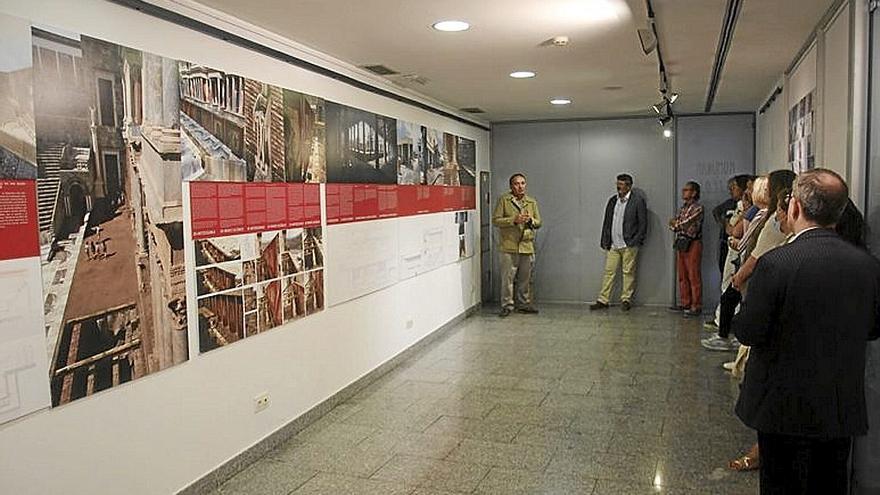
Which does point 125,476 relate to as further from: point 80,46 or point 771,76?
point 771,76

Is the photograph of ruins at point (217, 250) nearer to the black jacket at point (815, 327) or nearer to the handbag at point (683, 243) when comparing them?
the black jacket at point (815, 327)

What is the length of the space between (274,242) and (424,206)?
2.76 meters

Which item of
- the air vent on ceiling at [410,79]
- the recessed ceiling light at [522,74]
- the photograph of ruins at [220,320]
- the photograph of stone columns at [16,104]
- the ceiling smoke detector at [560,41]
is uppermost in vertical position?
the air vent on ceiling at [410,79]

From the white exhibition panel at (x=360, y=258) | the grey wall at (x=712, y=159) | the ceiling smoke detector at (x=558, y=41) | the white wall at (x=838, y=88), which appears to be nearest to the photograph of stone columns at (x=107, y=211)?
the white exhibition panel at (x=360, y=258)

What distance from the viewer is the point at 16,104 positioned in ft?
8.21

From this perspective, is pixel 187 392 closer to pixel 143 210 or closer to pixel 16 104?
pixel 143 210

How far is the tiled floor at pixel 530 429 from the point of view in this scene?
3717 mm

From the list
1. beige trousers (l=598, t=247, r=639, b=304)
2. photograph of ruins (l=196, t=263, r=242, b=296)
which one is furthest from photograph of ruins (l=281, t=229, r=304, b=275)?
beige trousers (l=598, t=247, r=639, b=304)

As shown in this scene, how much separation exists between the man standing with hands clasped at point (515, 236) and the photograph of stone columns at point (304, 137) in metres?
3.97

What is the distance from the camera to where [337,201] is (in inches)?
195

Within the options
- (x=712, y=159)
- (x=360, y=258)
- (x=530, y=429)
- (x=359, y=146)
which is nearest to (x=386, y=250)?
(x=360, y=258)

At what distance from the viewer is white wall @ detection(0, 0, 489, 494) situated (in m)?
2.67

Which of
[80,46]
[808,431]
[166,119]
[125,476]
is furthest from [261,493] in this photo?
[808,431]

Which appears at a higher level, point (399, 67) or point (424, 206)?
point (399, 67)
